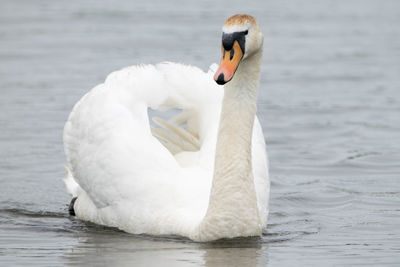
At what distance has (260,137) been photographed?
9008 mm

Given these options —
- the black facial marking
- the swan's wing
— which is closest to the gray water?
the swan's wing

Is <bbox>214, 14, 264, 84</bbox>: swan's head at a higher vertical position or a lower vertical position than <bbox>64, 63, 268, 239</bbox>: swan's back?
higher

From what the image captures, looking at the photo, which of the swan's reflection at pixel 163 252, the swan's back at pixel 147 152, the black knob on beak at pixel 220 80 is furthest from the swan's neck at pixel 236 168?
the black knob on beak at pixel 220 80

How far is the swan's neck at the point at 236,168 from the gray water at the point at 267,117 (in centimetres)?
15

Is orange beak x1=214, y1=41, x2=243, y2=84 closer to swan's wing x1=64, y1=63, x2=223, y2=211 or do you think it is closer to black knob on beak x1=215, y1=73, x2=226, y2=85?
black knob on beak x1=215, y1=73, x2=226, y2=85

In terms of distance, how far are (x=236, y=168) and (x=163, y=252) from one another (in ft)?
2.83

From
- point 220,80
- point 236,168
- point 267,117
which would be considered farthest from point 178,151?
point 267,117

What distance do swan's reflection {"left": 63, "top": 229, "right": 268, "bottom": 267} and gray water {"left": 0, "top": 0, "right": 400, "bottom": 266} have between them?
15mm

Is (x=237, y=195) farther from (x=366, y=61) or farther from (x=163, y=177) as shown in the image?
(x=366, y=61)

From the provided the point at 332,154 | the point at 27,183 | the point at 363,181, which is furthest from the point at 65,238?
the point at 332,154

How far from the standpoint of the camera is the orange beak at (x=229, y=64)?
700 cm

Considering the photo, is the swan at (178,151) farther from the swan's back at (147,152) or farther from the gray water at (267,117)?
the gray water at (267,117)

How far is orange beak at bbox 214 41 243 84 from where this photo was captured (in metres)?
7.00

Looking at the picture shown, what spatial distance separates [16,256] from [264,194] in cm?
219
